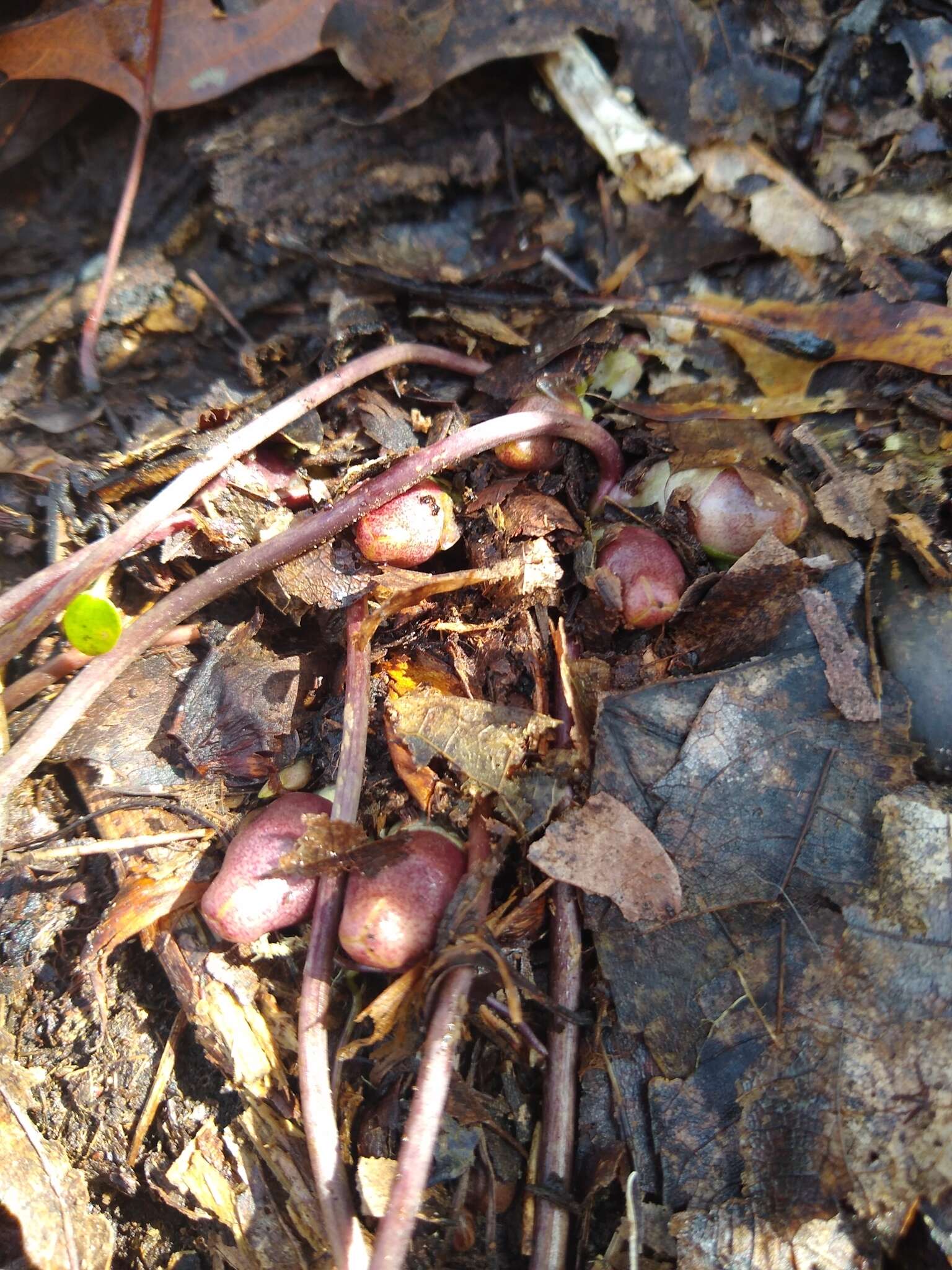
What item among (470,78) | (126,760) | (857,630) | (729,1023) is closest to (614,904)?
(729,1023)

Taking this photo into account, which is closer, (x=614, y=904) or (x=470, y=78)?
(x=614, y=904)

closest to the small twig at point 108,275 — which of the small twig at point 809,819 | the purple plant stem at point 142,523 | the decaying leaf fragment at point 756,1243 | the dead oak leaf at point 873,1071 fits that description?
the purple plant stem at point 142,523

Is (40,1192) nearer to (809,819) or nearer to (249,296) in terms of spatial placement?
(809,819)

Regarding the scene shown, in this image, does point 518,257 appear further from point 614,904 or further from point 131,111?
point 614,904

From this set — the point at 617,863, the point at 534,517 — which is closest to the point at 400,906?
the point at 617,863

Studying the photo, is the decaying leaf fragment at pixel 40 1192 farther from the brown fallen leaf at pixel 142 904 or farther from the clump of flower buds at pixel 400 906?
the clump of flower buds at pixel 400 906
